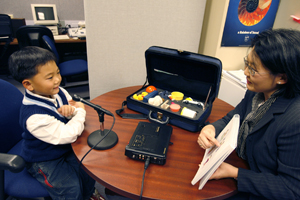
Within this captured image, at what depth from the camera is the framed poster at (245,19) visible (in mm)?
1394

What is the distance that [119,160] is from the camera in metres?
0.75

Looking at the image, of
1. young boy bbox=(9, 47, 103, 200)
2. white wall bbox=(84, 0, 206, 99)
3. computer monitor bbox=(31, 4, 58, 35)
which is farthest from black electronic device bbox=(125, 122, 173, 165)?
computer monitor bbox=(31, 4, 58, 35)

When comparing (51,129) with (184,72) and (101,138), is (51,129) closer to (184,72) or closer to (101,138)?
(101,138)

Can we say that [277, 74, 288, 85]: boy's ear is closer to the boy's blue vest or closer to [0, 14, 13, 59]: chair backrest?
the boy's blue vest

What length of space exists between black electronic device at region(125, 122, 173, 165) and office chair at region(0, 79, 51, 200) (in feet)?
1.49

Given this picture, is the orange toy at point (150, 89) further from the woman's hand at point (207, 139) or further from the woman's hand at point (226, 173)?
the woman's hand at point (226, 173)

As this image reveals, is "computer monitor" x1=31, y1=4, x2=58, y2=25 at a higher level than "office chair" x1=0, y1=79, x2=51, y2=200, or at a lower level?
higher

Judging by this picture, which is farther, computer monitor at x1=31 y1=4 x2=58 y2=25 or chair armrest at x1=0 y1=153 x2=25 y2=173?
computer monitor at x1=31 y1=4 x2=58 y2=25

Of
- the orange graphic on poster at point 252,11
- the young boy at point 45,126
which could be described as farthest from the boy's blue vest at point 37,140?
the orange graphic on poster at point 252,11

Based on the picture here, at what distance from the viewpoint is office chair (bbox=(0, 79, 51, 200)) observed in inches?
31.7

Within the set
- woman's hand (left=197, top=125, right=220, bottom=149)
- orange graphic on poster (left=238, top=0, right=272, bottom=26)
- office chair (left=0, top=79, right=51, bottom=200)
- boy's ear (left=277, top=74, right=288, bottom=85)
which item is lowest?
office chair (left=0, top=79, right=51, bottom=200)

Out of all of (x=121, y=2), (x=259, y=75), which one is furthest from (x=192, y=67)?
(x=121, y=2)

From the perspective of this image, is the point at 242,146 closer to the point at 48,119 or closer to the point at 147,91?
the point at 147,91

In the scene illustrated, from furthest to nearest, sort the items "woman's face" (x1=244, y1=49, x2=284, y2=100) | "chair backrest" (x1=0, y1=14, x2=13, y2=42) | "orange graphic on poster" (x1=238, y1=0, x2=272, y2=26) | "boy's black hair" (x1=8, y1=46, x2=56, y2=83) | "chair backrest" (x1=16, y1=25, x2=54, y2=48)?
"chair backrest" (x1=0, y1=14, x2=13, y2=42)
"chair backrest" (x1=16, y1=25, x2=54, y2=48)
"orange graphic on poster" (x1=238, y1=0, x2=272, y2=26)
"boy's black hair" (x1=8, y1=46, x2=56, y2=83)
"woman's face" (x1=244, y1=49, x2=284, y2=100)
